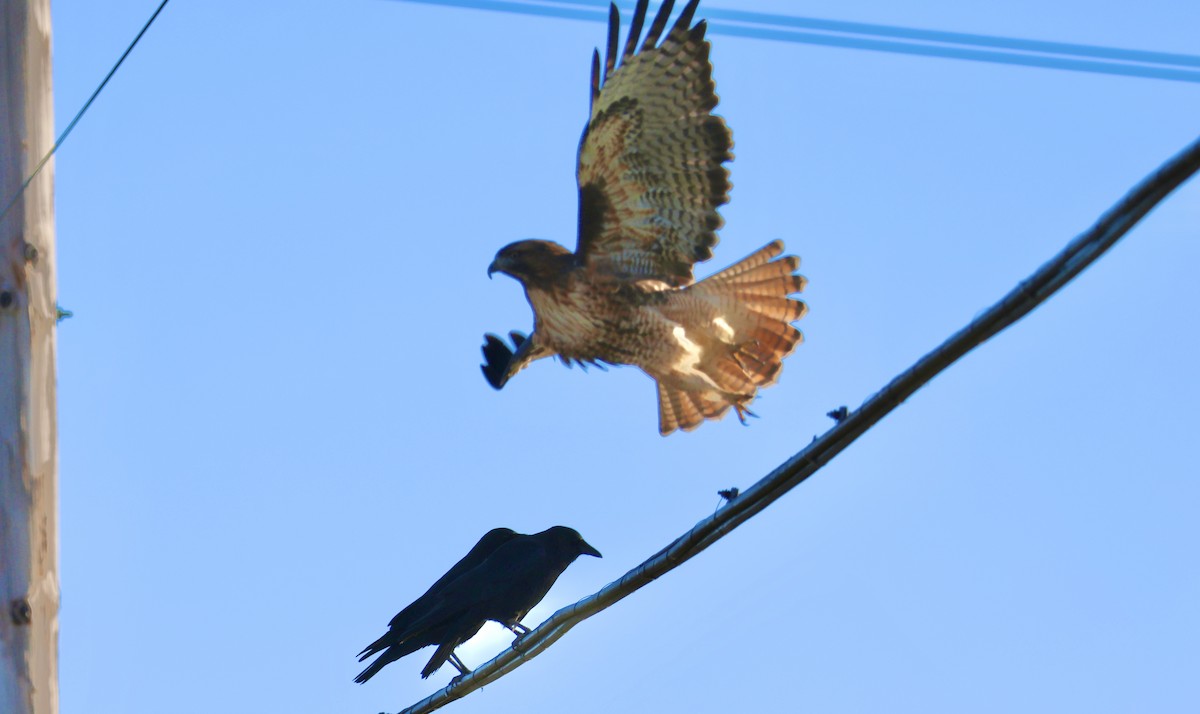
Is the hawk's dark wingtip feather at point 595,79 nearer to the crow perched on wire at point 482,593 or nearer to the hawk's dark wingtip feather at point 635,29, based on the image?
the hawk's dark wingtip feather at point 635,29

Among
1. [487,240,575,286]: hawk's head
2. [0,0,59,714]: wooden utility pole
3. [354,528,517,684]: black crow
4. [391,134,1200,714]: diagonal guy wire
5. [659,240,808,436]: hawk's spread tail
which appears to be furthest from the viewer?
[659,240,808,436]: hawk's spread tail

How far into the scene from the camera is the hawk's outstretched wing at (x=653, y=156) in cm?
588

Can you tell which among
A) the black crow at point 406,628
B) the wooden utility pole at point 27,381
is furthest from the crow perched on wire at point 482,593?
the wooden utility pole at point 27,381

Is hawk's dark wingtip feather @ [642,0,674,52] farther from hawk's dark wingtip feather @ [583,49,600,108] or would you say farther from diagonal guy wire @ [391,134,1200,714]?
diagonal guy wire @ [391,134,1200,714]

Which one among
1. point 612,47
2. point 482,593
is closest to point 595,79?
point 612,47

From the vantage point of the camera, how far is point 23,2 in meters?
3.77

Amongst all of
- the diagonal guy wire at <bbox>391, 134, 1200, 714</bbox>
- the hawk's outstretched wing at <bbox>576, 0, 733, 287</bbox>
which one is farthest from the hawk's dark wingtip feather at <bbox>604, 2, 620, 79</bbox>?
the diagonal guy wire at <bbox>391, 134, 1200, 714</bbox>

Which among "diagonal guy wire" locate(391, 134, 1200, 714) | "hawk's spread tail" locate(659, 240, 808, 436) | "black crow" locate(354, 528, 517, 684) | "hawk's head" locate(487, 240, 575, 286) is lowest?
"diagonal guy wire" locate(391, 134, 1200, 714)

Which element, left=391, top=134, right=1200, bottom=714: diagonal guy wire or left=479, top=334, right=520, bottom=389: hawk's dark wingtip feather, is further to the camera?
left=479, top=334, right=520, bottom=389: hawk's dark wingtip feather

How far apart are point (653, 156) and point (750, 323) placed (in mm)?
921

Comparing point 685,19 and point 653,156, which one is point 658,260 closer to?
point 653,156

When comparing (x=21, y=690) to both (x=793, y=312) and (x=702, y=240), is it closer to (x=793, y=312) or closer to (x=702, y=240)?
(x=702, y=240)

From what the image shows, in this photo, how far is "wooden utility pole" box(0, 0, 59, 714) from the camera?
363 cm

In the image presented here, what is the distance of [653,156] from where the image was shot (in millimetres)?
5969
